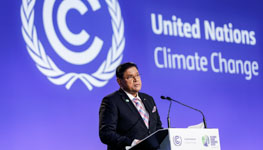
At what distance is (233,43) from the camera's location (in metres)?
6.12

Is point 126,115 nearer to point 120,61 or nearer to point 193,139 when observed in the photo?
point 193,139

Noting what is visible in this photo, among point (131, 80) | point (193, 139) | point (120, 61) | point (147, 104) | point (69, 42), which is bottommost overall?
point (193, 139)

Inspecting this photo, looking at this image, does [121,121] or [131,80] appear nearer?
[121,121]

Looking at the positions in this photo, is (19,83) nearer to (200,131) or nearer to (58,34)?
(58,34)

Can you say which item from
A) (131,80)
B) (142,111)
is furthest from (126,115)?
(131,80)

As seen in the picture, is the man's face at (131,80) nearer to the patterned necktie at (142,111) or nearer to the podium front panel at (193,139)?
the patterned necktie at (142,111)

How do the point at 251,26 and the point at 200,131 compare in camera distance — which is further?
the point at 251,26

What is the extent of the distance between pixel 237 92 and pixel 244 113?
285 mm

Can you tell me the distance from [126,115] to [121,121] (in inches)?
2.3

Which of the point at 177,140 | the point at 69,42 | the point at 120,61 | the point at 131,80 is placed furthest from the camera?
the point at 120,61

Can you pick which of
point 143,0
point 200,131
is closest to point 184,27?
point 143,0

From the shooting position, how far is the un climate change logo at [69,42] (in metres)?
4.64

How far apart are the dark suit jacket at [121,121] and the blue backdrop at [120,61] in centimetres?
107

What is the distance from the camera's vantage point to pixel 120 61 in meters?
5.16
